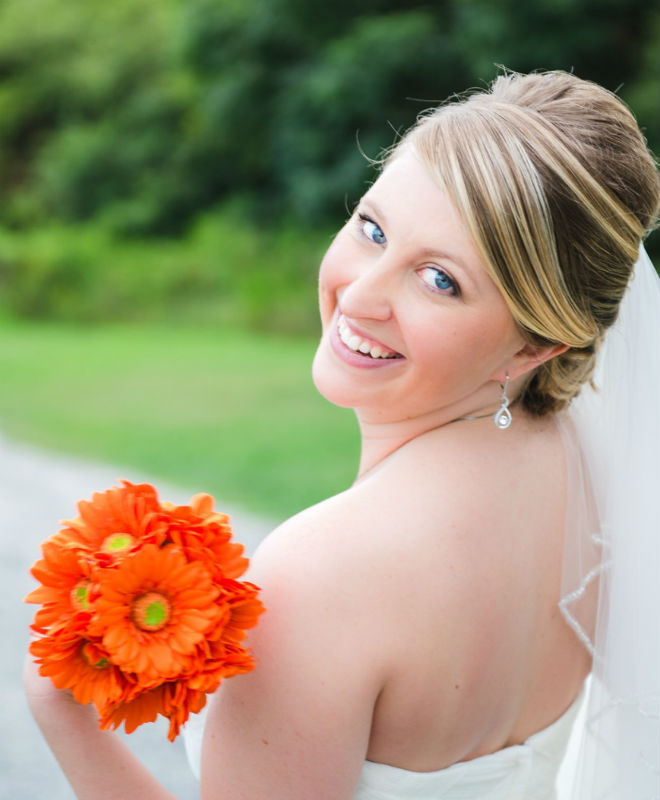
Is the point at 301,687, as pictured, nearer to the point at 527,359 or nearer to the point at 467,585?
the point at 467,585

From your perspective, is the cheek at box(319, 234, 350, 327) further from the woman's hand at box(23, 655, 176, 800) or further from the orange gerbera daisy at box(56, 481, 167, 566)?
the woman's hand at box(23, 655, 176, 800)

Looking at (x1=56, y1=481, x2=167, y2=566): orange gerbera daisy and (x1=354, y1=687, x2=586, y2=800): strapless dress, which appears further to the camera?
(x1=354, y1=687, x2=586, y2=800): strapless dress

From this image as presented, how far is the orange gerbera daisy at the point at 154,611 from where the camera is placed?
127 centimetres

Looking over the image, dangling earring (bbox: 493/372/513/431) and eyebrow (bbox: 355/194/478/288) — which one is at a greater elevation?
eyebrow (bbox: 355/194/478/288)

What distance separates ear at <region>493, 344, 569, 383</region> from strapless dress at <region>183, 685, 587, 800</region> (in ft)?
2.16

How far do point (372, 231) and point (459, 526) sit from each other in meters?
0.51

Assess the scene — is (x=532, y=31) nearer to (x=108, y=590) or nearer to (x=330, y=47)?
(x=330, y=47)

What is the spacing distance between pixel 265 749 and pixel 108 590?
36 centimetres

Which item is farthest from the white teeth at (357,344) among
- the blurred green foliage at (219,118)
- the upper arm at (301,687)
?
the blurred green foliage at (219,118)

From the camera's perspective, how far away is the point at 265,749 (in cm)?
141

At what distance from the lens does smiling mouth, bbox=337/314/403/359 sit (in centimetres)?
159

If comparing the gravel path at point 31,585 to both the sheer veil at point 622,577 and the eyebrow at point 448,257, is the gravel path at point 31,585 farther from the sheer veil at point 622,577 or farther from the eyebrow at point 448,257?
the eyebrow at point 448,257

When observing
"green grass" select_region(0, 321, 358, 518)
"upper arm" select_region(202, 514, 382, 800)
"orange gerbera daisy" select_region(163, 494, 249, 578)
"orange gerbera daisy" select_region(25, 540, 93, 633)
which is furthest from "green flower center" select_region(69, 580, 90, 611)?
"green grass" select_region(0, 321, 358, 518)

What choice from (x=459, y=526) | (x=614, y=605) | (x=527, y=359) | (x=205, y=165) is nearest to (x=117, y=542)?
(x=459, y=526)
